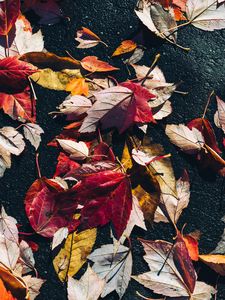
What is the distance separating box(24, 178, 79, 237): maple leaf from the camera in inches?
75.8

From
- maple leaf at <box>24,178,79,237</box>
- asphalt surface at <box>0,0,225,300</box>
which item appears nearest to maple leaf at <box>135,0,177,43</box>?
asphalt surface at <box>0,0,225,300</box>

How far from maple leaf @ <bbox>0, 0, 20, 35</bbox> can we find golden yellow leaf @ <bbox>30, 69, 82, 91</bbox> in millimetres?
198

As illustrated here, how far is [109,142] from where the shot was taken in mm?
2076

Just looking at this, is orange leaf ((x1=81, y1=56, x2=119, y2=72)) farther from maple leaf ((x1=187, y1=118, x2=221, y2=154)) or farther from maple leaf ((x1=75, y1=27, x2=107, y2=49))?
maple leaf ((x1=187, y1=118, x2=221, y2=154))

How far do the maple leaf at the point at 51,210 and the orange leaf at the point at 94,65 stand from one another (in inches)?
18.9

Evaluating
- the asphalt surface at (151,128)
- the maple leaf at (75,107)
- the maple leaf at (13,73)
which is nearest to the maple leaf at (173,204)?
the asphalt surface at (151,128)

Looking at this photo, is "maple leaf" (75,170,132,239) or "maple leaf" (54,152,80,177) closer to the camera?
"maple leaf" (75,170,132,239)

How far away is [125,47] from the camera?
2.21 metres

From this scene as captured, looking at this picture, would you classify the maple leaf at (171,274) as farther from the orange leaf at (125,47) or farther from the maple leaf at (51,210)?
the orange leaf at (125,47)

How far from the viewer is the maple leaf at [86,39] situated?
2203 millimetres

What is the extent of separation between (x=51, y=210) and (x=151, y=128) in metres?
0.50

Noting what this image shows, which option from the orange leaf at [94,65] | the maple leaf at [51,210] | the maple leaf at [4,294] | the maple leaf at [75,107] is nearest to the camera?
the maple leaf at [4,294]

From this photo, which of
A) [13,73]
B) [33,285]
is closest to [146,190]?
[33,285]

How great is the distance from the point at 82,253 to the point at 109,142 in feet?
1.37
